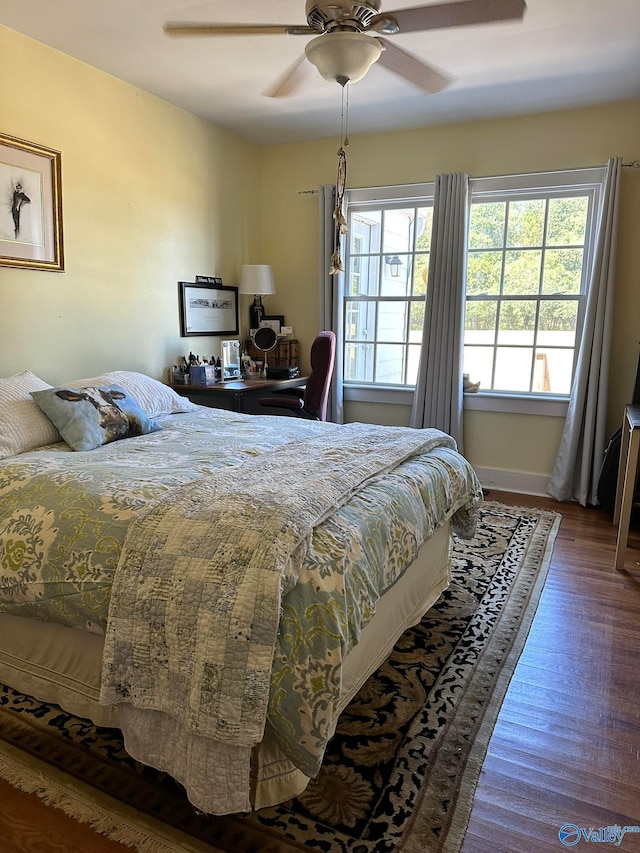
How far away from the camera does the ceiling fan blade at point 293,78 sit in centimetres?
246

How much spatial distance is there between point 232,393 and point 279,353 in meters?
1.18

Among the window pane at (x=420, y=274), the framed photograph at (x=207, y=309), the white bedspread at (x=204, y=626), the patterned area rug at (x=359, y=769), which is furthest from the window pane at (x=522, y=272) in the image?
the white bedspread at (x=204, y=626)

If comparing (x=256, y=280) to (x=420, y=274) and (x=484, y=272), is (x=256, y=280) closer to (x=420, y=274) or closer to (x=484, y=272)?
(x=420, y=274)

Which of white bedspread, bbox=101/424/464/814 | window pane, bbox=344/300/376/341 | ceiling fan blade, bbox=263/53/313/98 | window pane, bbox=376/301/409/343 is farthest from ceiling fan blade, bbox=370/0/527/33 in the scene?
window pane, bbox=344/300/376/341

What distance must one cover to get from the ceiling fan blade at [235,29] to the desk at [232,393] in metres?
2.04

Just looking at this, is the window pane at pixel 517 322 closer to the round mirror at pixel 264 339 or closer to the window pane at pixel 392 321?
the window pane at pixel 392 321

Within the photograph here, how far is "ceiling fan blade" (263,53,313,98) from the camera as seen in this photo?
8.05 feet

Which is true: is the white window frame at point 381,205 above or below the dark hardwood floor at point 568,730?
above

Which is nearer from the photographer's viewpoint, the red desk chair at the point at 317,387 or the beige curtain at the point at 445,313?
the red desk chair at the point at 317,387

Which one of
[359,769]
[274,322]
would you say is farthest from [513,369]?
[359,769]

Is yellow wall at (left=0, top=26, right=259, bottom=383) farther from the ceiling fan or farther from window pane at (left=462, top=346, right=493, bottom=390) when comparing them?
window pane at (left=462, top=346, right=493, bottom=390)

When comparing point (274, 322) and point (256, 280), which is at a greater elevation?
point (256, 280)

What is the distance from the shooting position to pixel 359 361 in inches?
192

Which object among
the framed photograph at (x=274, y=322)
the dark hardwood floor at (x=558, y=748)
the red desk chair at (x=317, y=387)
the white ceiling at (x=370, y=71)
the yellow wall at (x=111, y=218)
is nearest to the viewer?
the dark hardwood floor at (x=558, y=748)
